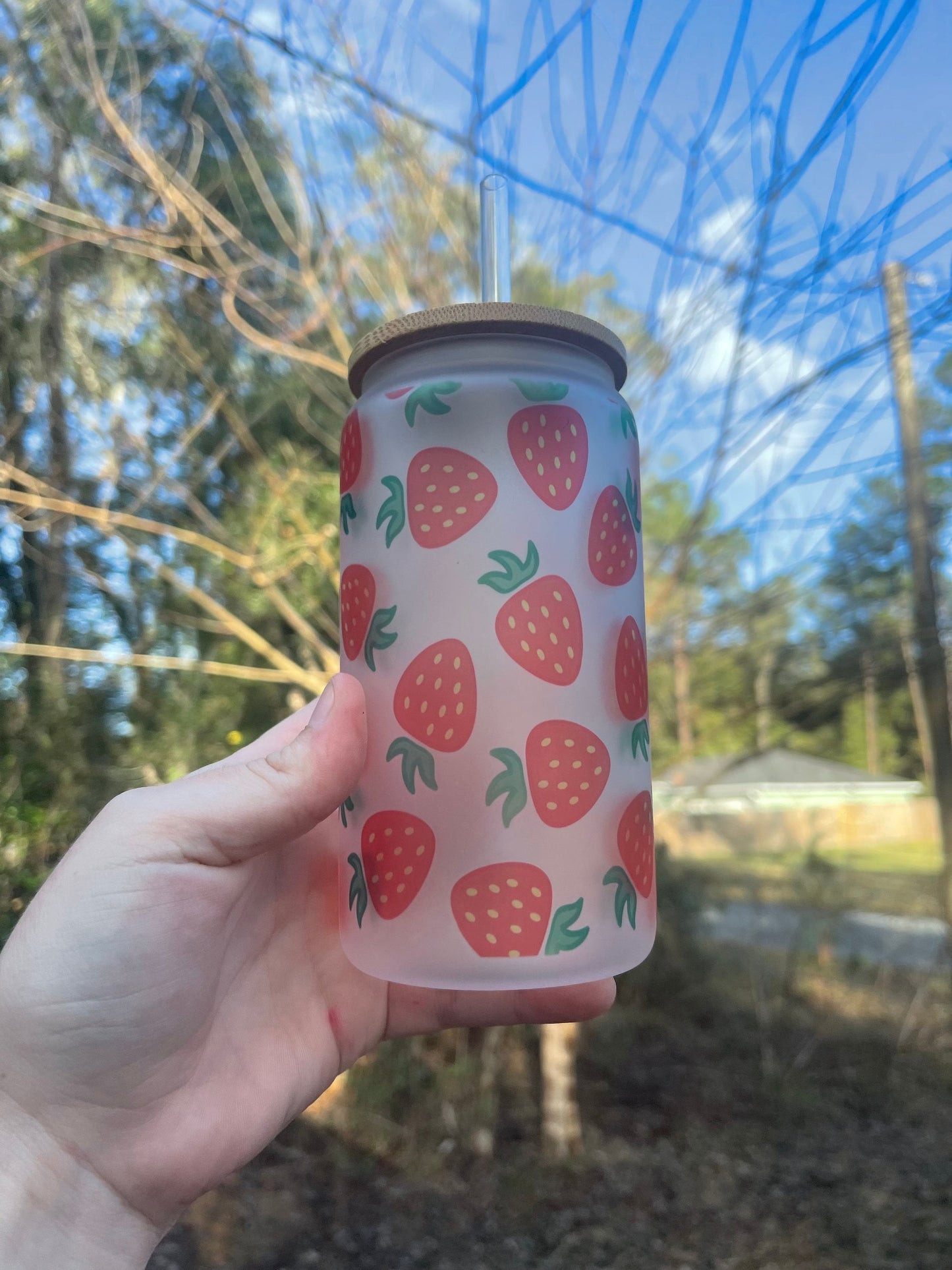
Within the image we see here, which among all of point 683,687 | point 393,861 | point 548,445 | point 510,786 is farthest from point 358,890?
point 683,687

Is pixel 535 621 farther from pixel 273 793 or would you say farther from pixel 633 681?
pixel 273 793

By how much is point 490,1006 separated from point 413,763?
43cm

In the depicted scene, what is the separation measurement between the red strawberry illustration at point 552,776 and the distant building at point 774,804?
140 cm

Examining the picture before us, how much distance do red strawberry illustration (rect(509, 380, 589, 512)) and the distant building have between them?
1.44 m

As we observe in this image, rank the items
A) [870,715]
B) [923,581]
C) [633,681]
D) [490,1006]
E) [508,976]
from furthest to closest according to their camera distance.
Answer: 1. [870,715]
2. [923,581]
3. [490,1006]
4. [633,681]
5. [508,976]

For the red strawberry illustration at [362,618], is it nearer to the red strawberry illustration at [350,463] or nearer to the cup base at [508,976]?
the red strawberry illustration at [350,463]

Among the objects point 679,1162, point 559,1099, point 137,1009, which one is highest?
point 137,1009

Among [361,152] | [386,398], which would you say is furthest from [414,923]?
[361,152]

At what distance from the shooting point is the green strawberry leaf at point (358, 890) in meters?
0.72

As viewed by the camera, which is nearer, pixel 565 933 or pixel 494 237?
pixel 565 933

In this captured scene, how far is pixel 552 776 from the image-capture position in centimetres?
67

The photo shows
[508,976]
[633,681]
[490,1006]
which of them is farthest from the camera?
[490,1006]

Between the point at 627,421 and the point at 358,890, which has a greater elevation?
the point at 627,421

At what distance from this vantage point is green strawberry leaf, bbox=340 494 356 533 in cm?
78
